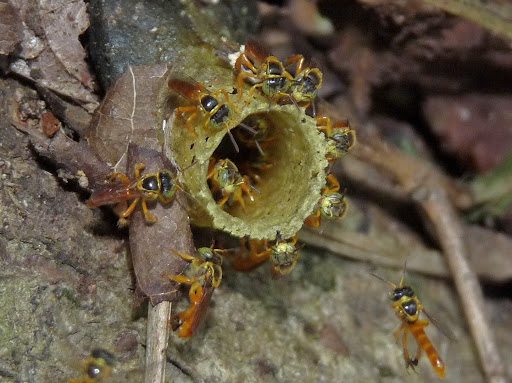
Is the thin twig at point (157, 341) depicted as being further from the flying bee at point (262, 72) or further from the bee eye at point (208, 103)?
the flying bee at point (262, 72)

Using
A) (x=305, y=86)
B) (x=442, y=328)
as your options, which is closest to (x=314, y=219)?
(x=305, y=86)

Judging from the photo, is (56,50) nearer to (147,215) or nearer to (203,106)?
(203,106)

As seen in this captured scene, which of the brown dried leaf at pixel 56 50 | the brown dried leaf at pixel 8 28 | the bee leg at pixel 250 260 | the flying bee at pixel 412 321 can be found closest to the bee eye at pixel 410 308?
the flying bee at pixel 412 321

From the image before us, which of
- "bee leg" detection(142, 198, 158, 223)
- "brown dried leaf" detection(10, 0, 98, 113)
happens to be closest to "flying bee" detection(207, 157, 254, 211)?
"bee leg" detection(142, 198, 158, 223)

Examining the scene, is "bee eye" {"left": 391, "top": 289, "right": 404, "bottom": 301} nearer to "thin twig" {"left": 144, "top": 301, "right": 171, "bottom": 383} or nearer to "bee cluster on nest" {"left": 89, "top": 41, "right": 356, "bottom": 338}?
"bee cluster on nest" {"left": 89, "top": 41, "right": 356, "bottom": 338}

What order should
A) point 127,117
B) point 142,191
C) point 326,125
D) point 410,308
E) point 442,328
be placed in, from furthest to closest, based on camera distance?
point 442,328 < point 410,308 < point 326,125 < point 127,117 < point 142,191

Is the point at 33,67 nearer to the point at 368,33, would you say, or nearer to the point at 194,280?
the point at 194,280
